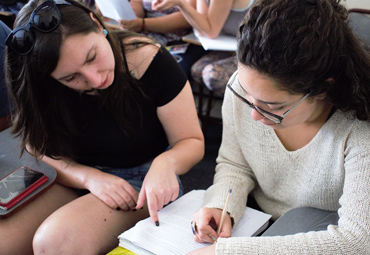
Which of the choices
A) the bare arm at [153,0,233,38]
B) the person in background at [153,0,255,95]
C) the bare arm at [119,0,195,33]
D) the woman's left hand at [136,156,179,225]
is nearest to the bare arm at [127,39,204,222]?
the woman's left hand at [136,156,179,225]

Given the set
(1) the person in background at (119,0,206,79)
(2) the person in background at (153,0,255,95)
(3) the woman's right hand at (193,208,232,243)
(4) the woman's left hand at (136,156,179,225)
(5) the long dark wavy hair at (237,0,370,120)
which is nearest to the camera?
(5) the long dark wavy hair at (237,0,370,120)

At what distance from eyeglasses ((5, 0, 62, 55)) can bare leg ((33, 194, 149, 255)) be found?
0.46 meters

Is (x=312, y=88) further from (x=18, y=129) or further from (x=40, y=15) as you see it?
(x=18, y=129)

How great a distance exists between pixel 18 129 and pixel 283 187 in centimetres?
83

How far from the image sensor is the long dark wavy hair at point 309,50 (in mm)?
749

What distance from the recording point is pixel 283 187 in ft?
3.56

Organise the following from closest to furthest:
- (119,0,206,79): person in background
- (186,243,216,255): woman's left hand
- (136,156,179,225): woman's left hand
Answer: (186,243,216,255): woman's left hand → (136,156,179,225): woman's left hand → (119,0,206,79): person in background

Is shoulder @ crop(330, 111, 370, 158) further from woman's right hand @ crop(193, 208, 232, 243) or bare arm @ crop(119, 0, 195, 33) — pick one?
bare arm @ crop(119, 0, 195, 33)

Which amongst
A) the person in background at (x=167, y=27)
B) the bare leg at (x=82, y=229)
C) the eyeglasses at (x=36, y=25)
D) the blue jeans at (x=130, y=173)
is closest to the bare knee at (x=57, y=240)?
the bare leg at (x=82, y=229)

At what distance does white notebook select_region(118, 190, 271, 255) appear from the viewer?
3.11 ft

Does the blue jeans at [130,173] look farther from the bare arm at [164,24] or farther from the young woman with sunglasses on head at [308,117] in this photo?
the bare arm at [164,24]

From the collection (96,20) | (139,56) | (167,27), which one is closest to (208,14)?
(167,27)

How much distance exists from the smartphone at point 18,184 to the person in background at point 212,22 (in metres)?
1.26

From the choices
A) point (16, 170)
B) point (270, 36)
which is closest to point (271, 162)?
point (270, 36)
